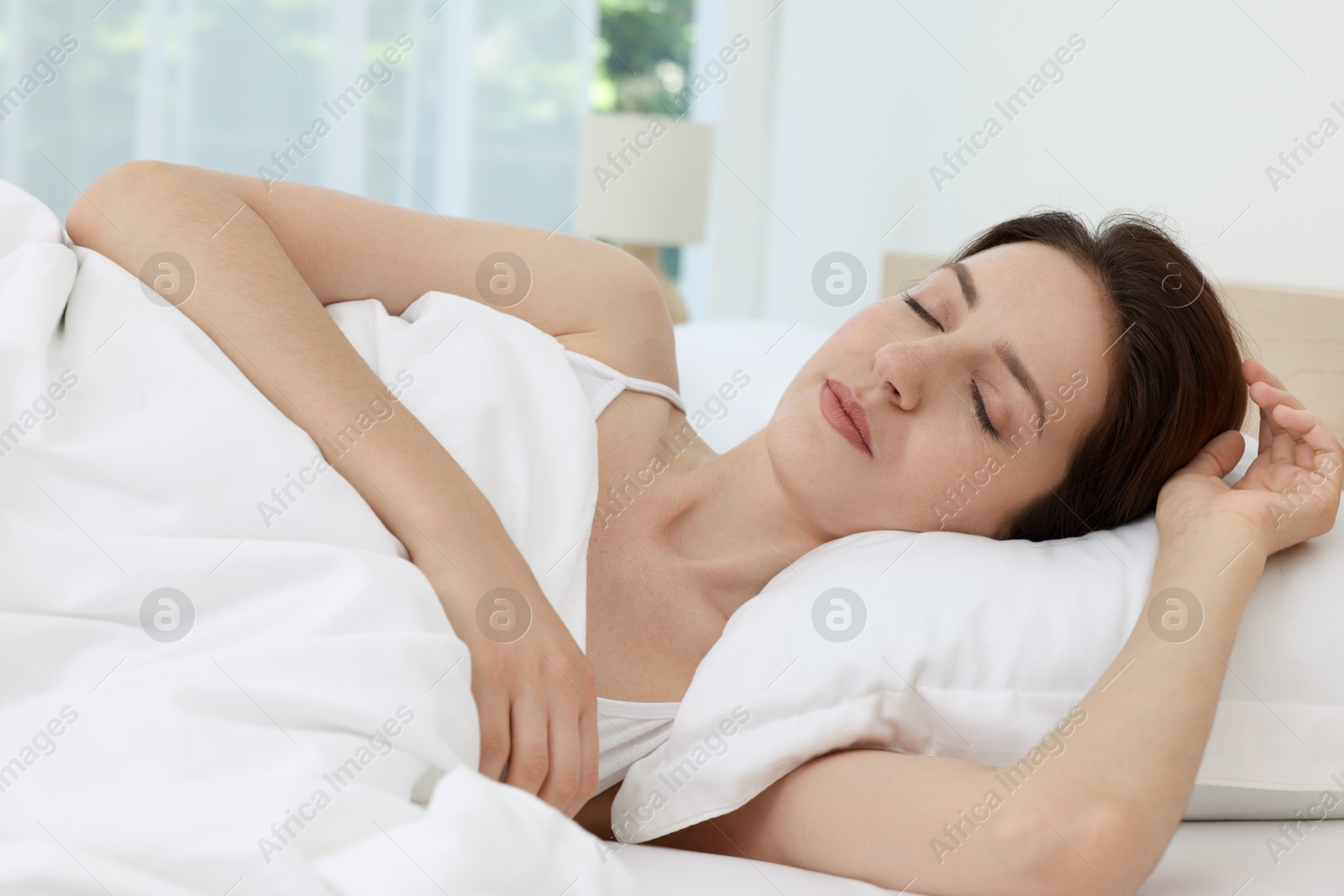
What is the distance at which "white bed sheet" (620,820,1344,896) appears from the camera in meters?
0.80

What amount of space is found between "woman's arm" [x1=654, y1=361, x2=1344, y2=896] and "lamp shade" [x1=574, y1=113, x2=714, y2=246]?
216cm

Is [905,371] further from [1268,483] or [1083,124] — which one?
[1083,124]

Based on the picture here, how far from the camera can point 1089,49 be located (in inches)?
72.0

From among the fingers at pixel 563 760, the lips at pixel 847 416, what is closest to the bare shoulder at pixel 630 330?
the lips at pixel 847 416

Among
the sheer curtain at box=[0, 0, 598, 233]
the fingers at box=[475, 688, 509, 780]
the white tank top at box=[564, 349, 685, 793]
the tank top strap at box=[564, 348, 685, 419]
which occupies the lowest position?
the white tank top at box=[564, 349, 685, 793]

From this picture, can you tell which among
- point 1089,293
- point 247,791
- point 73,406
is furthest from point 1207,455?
point 73,406

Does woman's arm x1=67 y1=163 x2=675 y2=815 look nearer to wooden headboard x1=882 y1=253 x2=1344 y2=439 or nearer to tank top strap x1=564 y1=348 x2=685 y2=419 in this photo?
tank top strap x1=564 y1=348 x2=685 y2=419

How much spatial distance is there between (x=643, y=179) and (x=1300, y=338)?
6.33 feet

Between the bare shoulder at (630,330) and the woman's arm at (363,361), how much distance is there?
0.16m

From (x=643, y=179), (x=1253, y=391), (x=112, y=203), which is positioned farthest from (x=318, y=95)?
(x=1253, y=391)

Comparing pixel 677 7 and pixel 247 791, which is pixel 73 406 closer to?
pixel 247 791

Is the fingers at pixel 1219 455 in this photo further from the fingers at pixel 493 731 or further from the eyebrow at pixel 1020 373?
the fingers at pixel 493 731

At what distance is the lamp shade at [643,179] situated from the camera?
115 inches

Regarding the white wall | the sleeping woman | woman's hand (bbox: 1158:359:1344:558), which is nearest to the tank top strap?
the sleeping woman
